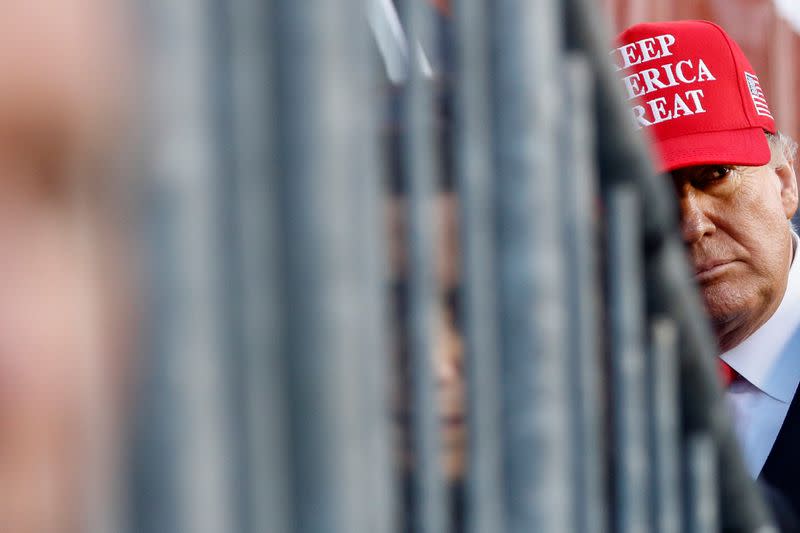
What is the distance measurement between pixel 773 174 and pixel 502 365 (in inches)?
76.9

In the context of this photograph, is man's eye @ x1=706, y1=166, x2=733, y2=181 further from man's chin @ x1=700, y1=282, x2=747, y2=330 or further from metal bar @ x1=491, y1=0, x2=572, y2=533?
metal bar @ x1=491, y1=0, x2=572, y2=533

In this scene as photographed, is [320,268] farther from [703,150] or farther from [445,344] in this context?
[703,150]

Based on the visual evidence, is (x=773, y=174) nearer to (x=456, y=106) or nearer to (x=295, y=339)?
(x=456, y=106)

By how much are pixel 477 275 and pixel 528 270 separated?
0.04m

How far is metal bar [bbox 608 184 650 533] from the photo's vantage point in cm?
86

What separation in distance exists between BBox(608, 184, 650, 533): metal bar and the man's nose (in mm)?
1461

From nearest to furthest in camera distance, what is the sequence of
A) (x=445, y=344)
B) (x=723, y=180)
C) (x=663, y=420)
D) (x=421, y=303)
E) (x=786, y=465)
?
(x=421, y=303), (x=445, y=344), (x=663, y=420), (x=786, y=465), (x=723, y=180)

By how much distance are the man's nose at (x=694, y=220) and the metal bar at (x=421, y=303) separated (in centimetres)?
175

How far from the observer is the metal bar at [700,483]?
3.07 feet

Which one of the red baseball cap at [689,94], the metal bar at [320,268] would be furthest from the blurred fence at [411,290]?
the red baseball cap at [689,94]

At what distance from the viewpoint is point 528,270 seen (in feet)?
2.22

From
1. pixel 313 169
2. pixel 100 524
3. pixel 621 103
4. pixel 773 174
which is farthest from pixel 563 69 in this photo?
pixel 773 174

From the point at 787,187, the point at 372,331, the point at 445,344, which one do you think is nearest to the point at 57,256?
the point at 372,331

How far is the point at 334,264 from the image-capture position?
0.48m
